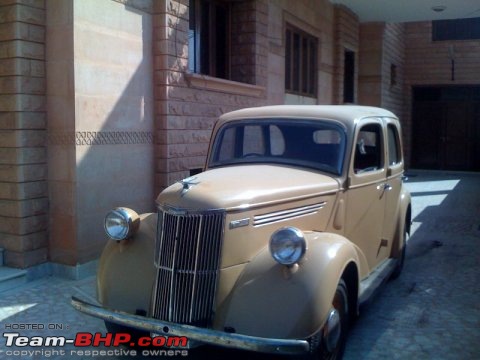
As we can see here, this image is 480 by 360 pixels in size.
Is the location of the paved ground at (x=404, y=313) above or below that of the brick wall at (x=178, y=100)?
below

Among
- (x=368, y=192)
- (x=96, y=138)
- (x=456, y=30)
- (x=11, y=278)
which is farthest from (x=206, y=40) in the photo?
(x=456, y=30)

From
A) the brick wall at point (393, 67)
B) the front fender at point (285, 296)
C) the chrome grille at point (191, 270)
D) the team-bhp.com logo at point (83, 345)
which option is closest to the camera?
the front fender at point (285, 296)

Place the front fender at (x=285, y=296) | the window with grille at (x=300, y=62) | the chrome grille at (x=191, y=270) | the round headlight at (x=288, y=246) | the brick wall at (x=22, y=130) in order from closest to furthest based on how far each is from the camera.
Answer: the front fender at (x=285, y=296) < the round headlight at (x=288, y=246) < the chrome grille at (x=191, y=270) < the brick wall at (x=22, y=130) < the window with grille at (x=300, y=62)

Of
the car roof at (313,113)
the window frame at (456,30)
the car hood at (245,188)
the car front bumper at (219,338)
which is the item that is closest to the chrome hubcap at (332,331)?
the car front bumper at (219,338)

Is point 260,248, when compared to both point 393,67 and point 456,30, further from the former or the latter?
point 456,30

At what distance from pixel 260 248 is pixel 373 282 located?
148 cm

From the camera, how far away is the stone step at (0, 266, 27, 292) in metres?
5.43

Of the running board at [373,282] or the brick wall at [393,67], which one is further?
the brick wall at [393,67]

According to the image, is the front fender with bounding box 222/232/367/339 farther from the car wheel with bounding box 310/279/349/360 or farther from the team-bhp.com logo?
the team-bhp.com logo

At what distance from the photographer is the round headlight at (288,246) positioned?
337 cm

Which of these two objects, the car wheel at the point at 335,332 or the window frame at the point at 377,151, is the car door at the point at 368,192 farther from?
the car wheel at the point at 335,332

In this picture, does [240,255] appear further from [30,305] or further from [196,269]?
[30,305]

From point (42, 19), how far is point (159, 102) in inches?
69.0

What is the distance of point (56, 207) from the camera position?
5.93 meters
